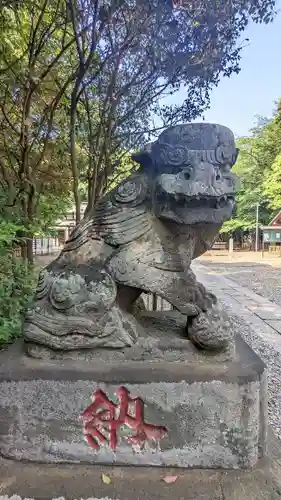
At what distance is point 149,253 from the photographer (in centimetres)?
151

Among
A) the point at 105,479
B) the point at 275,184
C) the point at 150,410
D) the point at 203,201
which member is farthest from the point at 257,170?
the point at 105,479

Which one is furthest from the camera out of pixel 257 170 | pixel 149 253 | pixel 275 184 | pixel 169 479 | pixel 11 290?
pixel 257 170

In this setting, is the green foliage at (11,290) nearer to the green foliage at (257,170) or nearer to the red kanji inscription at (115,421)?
the red kanji inscription at (115,421)

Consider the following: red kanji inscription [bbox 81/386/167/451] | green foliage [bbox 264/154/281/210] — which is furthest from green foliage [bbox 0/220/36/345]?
green foliage [bbox 264/154/281/210]

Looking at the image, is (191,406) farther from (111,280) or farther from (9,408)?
(9,408)

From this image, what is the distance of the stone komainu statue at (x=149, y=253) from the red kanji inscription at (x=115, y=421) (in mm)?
205

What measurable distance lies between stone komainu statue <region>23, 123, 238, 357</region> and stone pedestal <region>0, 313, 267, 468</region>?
0.36ft

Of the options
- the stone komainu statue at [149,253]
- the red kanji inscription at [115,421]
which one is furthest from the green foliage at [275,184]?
the red kanji inscription at [115,421]

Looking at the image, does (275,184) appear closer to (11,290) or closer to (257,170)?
(257,170)

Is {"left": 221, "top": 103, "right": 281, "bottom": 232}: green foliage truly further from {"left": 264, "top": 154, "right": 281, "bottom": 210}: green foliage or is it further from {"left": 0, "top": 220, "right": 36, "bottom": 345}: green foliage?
{"left": 0, "top": 220, "right": 36, "bottom": 345}: green foliage

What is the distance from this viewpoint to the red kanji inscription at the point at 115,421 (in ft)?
4.73

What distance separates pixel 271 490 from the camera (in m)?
1.33

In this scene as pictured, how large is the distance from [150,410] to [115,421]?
0.47ft

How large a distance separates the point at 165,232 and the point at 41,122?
4528mm
